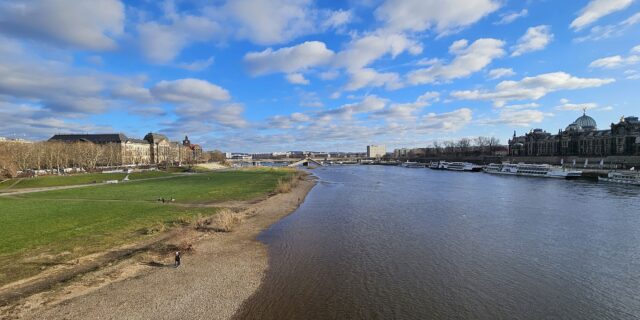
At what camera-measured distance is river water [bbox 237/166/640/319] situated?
56.9 ft

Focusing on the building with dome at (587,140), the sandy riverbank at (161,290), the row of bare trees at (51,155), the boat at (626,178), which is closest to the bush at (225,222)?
the sandy riverbank at (161,290)

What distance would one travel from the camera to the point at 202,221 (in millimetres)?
34719

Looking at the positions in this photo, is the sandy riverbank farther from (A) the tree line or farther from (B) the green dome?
(B) the green dome

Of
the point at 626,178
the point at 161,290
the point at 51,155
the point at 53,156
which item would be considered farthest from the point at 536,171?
the point at 53,156

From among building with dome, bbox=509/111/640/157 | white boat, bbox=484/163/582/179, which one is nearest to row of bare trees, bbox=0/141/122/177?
white boat, bbox=484/163/582/179

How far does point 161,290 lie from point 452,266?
59.7ft

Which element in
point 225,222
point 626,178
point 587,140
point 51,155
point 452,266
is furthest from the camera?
point 587,140

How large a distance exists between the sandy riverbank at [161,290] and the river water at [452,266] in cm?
139

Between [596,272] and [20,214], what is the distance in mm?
51793

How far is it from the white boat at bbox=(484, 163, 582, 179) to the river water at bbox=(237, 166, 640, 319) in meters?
68.4

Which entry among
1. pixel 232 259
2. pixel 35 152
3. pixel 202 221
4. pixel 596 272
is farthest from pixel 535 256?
pixel 35 152

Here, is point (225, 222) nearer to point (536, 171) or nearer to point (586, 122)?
point (536, 171)

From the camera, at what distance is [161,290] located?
18.4 m

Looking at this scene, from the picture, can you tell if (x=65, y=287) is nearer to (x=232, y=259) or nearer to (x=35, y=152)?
(x=232, y=259)
